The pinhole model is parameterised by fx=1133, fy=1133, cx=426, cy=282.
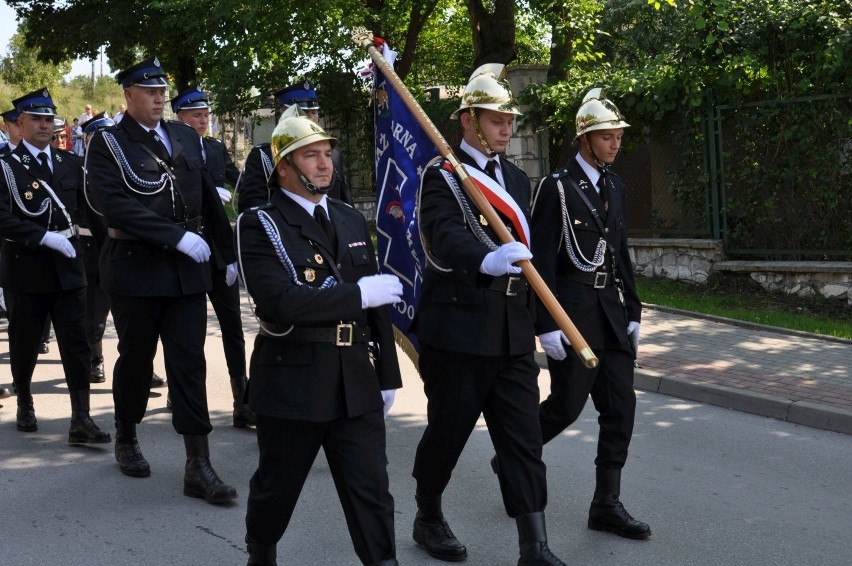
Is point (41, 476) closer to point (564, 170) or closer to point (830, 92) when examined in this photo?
point (564, 170)

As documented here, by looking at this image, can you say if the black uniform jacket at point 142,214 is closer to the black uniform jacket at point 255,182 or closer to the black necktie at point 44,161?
the black uniform jacket at point 255,182

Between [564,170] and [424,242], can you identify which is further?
[564,170]

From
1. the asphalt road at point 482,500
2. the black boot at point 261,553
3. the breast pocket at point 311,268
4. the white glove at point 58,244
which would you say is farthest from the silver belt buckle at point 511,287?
the white glove at point 58,244

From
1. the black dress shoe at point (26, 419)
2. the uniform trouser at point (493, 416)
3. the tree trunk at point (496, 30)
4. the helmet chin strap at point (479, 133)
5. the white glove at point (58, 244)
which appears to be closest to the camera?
the uniform trouser at point (493, 416)

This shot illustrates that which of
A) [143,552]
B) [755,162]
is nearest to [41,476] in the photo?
[143,552]

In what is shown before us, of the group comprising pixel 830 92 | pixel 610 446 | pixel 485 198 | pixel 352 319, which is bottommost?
pixel 610 446

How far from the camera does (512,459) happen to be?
4.66 m

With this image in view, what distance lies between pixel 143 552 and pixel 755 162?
9533mm

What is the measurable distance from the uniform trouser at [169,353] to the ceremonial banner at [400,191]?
1.12 meters

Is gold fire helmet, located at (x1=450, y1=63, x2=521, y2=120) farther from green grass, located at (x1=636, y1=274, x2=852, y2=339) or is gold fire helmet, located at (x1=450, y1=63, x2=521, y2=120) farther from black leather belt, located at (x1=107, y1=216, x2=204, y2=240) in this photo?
green grass, located at (x1=636, y1=274, x2=852, y2=339)

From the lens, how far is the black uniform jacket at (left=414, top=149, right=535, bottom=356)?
15.3 ft

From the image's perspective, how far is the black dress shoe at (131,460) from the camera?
20.5 feet

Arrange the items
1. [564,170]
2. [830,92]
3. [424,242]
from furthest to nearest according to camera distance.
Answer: [830,92]
[564,170]
[424,242]

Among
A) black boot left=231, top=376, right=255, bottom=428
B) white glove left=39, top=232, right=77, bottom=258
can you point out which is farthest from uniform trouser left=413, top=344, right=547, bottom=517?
white glove left=39, top=232, right=77, bottom=258
